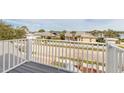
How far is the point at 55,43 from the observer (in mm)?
3668

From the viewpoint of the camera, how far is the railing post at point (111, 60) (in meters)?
3.14

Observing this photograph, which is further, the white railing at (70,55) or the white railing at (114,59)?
the white railing at (70,55)

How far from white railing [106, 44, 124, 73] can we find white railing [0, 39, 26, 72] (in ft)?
4.35

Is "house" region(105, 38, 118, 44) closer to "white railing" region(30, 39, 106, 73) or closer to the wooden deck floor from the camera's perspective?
"white railing" region(30, 39, 106, 73)

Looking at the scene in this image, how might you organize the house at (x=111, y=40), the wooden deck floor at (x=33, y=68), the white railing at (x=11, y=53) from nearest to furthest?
1. the house at (x=111, y=40)
2. the white railing at (x=11, y=53)
3. the wooden deck floor at (x=33, y=68)

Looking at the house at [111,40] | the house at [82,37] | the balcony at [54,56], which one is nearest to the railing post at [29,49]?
the balcony at [54,56]

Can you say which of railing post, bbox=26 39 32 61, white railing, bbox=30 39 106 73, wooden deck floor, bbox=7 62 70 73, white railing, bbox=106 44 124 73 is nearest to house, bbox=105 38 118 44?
white railing, bbox=106 44 124 73

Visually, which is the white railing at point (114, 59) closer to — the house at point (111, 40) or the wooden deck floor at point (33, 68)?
the house at point (111, 40)

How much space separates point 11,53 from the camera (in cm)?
362

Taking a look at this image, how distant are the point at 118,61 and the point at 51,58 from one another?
1279 millimetres

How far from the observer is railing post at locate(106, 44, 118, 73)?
3.14 meters

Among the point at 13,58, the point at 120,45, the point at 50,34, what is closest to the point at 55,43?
the point at 50,34
